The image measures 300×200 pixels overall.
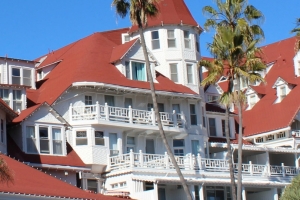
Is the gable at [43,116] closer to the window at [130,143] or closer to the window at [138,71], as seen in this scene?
the window at [130,143]

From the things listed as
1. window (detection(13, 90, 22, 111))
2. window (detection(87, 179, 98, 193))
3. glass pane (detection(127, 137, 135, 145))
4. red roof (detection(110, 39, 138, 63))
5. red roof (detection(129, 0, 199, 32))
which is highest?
red roof (detection(129, 0, 199, 32))

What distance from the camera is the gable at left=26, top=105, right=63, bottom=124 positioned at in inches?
2088

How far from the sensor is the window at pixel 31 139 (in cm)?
5297

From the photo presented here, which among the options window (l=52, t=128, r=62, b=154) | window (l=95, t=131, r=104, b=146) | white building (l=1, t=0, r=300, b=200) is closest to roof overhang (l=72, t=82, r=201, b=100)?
white building (l=1, t=0, r=300, b=200)

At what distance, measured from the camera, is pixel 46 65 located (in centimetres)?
6444

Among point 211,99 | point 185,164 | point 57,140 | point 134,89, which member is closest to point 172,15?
point 134,89

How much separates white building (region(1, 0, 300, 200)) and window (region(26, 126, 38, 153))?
0.21 feet

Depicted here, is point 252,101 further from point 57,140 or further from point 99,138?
point 57,140

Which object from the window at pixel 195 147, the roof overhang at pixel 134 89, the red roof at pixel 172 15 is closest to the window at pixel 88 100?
the roof overhang at pixel 134 89

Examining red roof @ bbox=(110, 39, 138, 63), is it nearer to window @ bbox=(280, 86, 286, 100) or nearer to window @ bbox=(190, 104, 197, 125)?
window @ bbox=(190, 104, 197, 125)

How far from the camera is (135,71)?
60938 millimetres

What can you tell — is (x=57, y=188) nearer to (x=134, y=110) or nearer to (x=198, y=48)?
(x=134, y=110)

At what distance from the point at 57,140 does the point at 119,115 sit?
554 centimetres

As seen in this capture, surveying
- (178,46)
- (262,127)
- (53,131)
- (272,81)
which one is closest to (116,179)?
(53,131)
